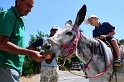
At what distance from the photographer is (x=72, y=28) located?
372 cm

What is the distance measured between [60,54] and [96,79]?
3.33 ft

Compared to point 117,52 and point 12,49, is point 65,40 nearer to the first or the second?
point 117,52

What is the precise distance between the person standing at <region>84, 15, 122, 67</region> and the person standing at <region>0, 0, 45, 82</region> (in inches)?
82.0

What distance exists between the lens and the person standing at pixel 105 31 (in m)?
3.96

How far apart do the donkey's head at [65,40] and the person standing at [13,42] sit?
553mm

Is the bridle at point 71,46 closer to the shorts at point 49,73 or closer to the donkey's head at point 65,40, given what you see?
the donkey's head at point 65,40

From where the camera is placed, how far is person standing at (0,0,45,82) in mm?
2336

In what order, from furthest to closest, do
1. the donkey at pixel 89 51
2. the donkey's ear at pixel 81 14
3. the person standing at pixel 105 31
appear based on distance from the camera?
1. the person standing at pixel 105 31
2. the donkey's ear at pixel 81 14
3. the donkey at pixel 89 51

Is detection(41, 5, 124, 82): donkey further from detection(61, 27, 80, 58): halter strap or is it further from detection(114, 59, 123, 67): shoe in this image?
detection(114, 59, 123, 67): shoe

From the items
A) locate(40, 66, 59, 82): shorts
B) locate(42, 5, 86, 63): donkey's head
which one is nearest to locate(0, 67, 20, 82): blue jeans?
locate(42, 5, 86, 63): donkey's head

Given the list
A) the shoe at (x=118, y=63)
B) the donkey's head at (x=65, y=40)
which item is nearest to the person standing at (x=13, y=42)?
the donkey's head at (x=65, y=40)

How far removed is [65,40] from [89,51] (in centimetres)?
66

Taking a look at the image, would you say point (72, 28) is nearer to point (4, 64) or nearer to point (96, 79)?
point (96, 79)

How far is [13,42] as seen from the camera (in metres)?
2.62
